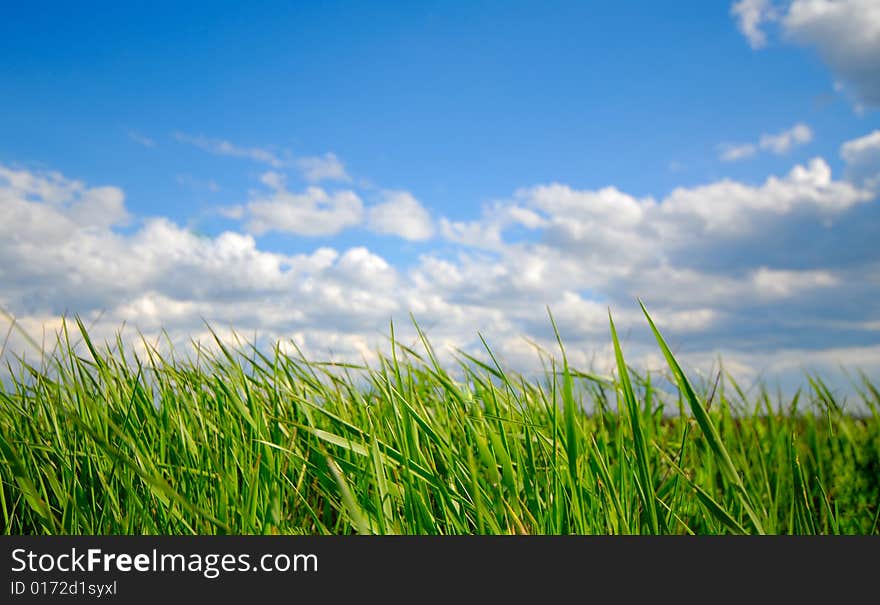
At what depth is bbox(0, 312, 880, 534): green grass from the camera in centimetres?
197

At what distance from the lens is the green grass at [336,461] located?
6.46ft

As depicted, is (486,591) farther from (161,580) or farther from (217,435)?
(217,435)

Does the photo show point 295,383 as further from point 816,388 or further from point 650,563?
point 816,388

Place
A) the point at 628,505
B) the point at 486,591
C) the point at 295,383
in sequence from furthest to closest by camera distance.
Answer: the point at 295,383 < the point at 628,505 < the point at 486,591

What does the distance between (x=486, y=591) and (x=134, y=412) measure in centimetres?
165

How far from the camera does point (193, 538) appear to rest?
5.83 feet

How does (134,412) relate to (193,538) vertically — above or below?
above

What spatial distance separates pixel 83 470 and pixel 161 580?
37.0 inches

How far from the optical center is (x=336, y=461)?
2385 mm

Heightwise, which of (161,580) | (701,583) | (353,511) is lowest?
(701,583)

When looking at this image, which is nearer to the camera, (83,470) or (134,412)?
(83,470)

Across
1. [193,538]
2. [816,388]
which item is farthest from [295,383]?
[816,388]

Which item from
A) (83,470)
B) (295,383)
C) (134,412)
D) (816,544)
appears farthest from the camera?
(295,383)

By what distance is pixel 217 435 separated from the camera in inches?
98.4
